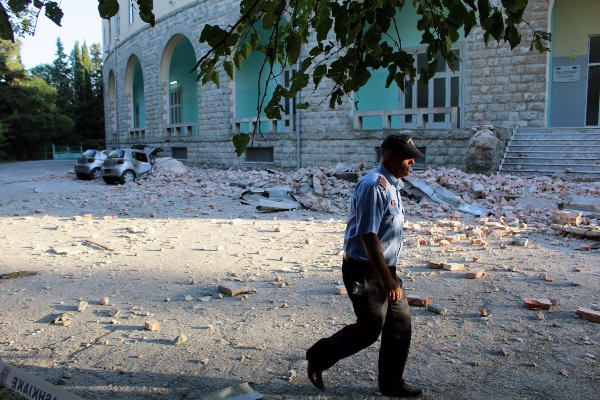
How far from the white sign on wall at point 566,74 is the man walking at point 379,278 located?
15.3 meters

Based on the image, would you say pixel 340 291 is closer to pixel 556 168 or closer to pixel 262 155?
pixel 556 168

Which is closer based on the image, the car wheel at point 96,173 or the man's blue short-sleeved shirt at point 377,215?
the man's blue short-sleeved shirt at point 377,215

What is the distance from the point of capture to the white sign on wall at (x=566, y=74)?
1586cm

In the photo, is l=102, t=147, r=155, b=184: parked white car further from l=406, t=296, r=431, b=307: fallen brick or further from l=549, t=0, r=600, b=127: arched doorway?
l=406, t=296, r=431, b=307: fallen brick

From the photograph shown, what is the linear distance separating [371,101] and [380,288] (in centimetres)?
1755

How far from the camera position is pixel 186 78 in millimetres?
28844

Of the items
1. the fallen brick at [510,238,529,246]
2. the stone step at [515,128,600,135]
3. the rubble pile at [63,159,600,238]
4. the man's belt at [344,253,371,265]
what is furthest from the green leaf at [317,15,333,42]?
the stone step at [515,128,600,135]

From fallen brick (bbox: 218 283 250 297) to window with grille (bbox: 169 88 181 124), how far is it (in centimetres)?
2525

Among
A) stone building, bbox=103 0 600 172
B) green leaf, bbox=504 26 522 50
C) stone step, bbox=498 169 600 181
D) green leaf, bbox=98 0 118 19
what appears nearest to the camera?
green leaf, bbox=98 0 118 19

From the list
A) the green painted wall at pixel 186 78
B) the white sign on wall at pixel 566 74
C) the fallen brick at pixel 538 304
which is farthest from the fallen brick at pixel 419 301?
the green painted wall at pixel 186 78

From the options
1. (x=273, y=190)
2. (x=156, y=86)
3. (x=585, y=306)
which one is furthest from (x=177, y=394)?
(x=156, y=86)

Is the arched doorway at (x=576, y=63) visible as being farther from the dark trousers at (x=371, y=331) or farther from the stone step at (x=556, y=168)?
the dark trousers at (x=371, y=331)

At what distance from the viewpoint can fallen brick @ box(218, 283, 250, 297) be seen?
540 centimetres

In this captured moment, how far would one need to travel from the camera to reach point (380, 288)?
3059 mm
